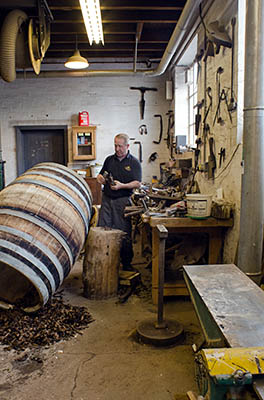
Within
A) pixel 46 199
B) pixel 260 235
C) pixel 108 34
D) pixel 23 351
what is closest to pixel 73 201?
pixel 46 199

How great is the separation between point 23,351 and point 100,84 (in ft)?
19.4

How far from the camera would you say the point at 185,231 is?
3273mm

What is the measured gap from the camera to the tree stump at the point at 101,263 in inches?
132

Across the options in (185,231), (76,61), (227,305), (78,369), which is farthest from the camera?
(76,61)

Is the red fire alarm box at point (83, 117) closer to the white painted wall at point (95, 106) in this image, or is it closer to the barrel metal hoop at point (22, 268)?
the white painted wall at point (95, 106)

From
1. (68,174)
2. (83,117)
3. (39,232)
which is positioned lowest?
(39,232)

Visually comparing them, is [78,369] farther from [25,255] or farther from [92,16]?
[92,16]

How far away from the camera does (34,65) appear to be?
4.50 m

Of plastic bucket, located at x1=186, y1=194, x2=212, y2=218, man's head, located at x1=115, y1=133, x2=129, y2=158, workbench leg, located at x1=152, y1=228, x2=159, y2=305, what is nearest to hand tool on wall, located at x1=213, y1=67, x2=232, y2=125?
plastic bucket, located at x1=186, y1=194, x2=212, y2=218

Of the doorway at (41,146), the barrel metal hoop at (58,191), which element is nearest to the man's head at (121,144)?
the barrel metal hoop at (58,191)

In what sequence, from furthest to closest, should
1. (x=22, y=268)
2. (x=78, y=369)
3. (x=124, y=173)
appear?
(x=124, y=173) → (x=22, y=268) → (x=78, y=369)

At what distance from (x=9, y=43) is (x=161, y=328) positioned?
3404 mm

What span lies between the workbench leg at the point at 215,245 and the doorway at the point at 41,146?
4856 mm

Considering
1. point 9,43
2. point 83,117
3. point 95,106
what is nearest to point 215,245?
point 9,43
